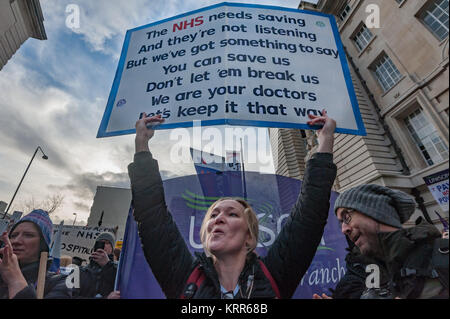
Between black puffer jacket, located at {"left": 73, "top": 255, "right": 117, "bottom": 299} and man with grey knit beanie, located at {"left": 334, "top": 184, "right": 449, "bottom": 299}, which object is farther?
black puffer jacket, located at {"left": 73, "top": 255, "right": 117, "bottom": 299}

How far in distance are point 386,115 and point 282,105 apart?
9.14ft

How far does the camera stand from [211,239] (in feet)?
5.41

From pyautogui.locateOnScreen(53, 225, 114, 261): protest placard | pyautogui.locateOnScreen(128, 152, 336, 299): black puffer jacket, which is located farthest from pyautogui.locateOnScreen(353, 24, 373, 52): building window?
pyautogui.locateOnScreen(53, 225, 114, 261): protest placard

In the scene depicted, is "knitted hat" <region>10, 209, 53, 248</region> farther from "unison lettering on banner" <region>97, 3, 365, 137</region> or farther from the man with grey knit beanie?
the man with grey knit beanie

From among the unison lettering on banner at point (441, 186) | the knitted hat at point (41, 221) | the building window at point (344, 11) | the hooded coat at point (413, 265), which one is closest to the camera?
the hooded coat at point (413, 265)

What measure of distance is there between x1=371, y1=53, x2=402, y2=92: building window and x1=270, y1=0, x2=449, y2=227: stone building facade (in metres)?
0.03

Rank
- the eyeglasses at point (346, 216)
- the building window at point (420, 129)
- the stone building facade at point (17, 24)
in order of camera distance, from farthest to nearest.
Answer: the stone building facade at point (17, 24) < the building window at point (420, 129) < the eyeglasses at point (346, 216)

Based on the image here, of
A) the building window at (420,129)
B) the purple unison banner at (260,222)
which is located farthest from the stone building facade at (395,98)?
the purple unison banner at (260,222)

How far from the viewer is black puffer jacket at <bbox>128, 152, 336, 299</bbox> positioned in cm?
160

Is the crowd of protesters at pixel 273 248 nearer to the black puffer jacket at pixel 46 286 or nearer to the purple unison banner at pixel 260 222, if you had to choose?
the black puffer jacket at pixel 46 286

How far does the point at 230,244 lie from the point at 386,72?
9.72 m

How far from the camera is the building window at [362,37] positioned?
30.3ft

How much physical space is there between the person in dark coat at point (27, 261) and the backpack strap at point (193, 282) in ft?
3.87

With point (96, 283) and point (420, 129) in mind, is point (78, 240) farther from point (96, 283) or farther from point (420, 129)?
point (420, 129)
